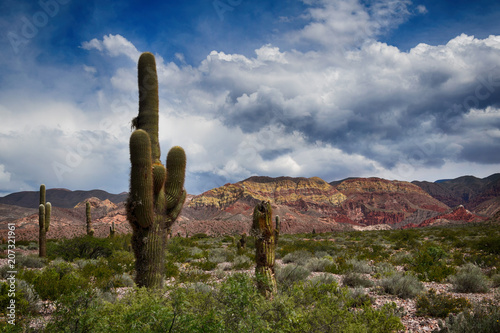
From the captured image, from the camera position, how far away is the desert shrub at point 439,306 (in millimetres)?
6328

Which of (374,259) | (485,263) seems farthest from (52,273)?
(485,263)

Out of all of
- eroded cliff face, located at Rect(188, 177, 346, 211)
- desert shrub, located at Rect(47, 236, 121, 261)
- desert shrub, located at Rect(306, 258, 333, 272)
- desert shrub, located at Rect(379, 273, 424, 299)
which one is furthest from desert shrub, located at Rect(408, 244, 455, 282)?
eroded cliff face, located at Rect(188, 177, 346, 211)

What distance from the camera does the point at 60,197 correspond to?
16025 cm

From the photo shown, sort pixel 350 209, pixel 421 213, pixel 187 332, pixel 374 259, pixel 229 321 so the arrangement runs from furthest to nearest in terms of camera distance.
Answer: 1. pixel 350 209
2. pixel 421 213
3. pixel 374 259
4. pixel 229 321
5. pixel 187 332

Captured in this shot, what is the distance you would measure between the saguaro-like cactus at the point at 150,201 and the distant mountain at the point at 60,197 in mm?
155467

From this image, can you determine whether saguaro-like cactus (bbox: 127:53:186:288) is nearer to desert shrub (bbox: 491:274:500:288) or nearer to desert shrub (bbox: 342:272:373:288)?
desert shrub (bbox: 342:272:373:288)

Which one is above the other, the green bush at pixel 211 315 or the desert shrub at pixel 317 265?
the green bush at pixel 211 315

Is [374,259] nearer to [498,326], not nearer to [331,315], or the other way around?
[498,326]

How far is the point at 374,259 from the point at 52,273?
14.1 meters

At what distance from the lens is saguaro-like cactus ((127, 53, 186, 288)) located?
6.73 metres

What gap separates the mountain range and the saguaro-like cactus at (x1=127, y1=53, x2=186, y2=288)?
67.8 meters

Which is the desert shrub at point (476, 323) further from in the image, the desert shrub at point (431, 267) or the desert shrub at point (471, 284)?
the desert shrub at point (431, 267)

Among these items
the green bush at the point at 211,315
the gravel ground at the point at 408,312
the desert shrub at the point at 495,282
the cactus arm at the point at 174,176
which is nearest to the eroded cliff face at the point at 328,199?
the desert shrub at the point at 495,282

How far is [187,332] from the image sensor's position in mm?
2934
